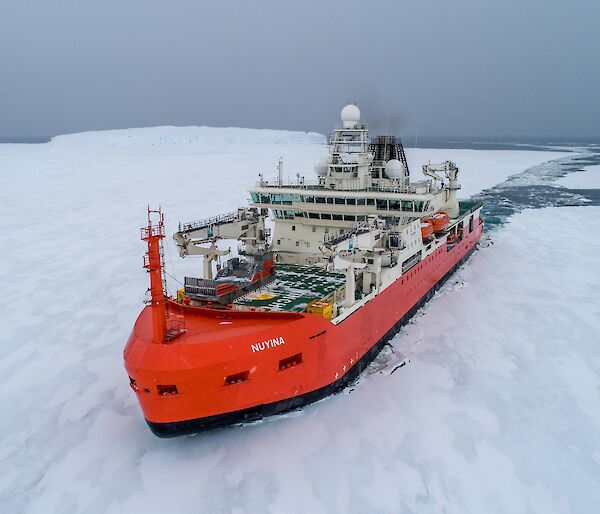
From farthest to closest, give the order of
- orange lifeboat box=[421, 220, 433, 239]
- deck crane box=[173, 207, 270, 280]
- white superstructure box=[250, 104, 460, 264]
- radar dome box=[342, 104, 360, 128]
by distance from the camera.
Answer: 1. orange lifeboat box=[421, 220, 433, 239]
2. radar dome box=[342, 104, 360, 128]
3. white superstructure box=[250, 104, 460, 264]
4. deck crane box=[173, 207, 270, 280]

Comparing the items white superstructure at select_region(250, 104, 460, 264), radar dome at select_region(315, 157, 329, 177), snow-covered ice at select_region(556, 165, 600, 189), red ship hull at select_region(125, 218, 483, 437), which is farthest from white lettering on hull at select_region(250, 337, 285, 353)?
snow-covered ice at select_region(556, 165, 600, 189)

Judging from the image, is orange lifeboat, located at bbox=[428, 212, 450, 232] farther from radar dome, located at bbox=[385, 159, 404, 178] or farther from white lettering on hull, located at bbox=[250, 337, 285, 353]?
white lettering on hull, located at bbox=[250, 337, 285, 353]

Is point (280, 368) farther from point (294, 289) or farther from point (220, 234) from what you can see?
point (220, 234)

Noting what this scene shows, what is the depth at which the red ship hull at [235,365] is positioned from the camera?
899 cm

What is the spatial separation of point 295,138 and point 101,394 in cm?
12232

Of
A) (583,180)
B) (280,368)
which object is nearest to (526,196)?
(583,180)

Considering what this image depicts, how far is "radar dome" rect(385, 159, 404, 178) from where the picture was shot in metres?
18.1

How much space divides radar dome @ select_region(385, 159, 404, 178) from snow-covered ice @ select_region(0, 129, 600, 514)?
5.37 metres

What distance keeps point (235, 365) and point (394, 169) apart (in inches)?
461

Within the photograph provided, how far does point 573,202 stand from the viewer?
131ft

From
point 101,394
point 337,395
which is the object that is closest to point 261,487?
point 337,395

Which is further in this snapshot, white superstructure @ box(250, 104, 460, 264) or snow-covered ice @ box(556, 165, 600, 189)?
snow-covered ice @ box(556, 165, 600, 189)

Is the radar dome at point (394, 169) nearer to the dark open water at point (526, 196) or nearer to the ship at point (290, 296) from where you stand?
the ship at point (290, 296)

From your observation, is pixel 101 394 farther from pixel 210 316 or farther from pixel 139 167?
pixel 139 167
